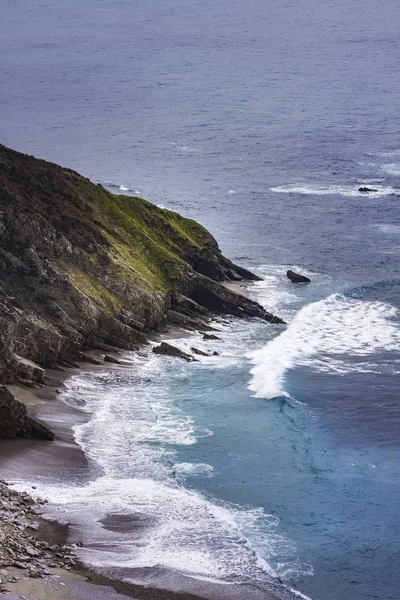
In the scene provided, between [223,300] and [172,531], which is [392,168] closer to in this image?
[223,300]

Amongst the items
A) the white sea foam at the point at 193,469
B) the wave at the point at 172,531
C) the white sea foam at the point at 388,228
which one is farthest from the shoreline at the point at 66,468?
the white sea foam at the point at 388,228

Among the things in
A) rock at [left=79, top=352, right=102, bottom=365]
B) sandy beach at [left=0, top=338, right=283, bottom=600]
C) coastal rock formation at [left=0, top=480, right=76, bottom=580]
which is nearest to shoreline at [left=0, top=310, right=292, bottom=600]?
sandy beach at [left=0, top=338, right=283, bottom=600]

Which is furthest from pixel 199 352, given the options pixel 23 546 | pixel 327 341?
pixel 23 546

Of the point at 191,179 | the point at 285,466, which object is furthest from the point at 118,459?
the point at 191,179

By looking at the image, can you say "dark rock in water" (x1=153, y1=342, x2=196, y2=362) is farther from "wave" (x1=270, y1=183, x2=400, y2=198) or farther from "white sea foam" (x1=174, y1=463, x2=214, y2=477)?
"wave" (x1=270, y1=183, x2=400, y2=198)

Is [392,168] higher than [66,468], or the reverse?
[392,168]

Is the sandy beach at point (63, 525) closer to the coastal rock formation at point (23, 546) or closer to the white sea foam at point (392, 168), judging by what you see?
the coastal rock formation at point (23, 546)
